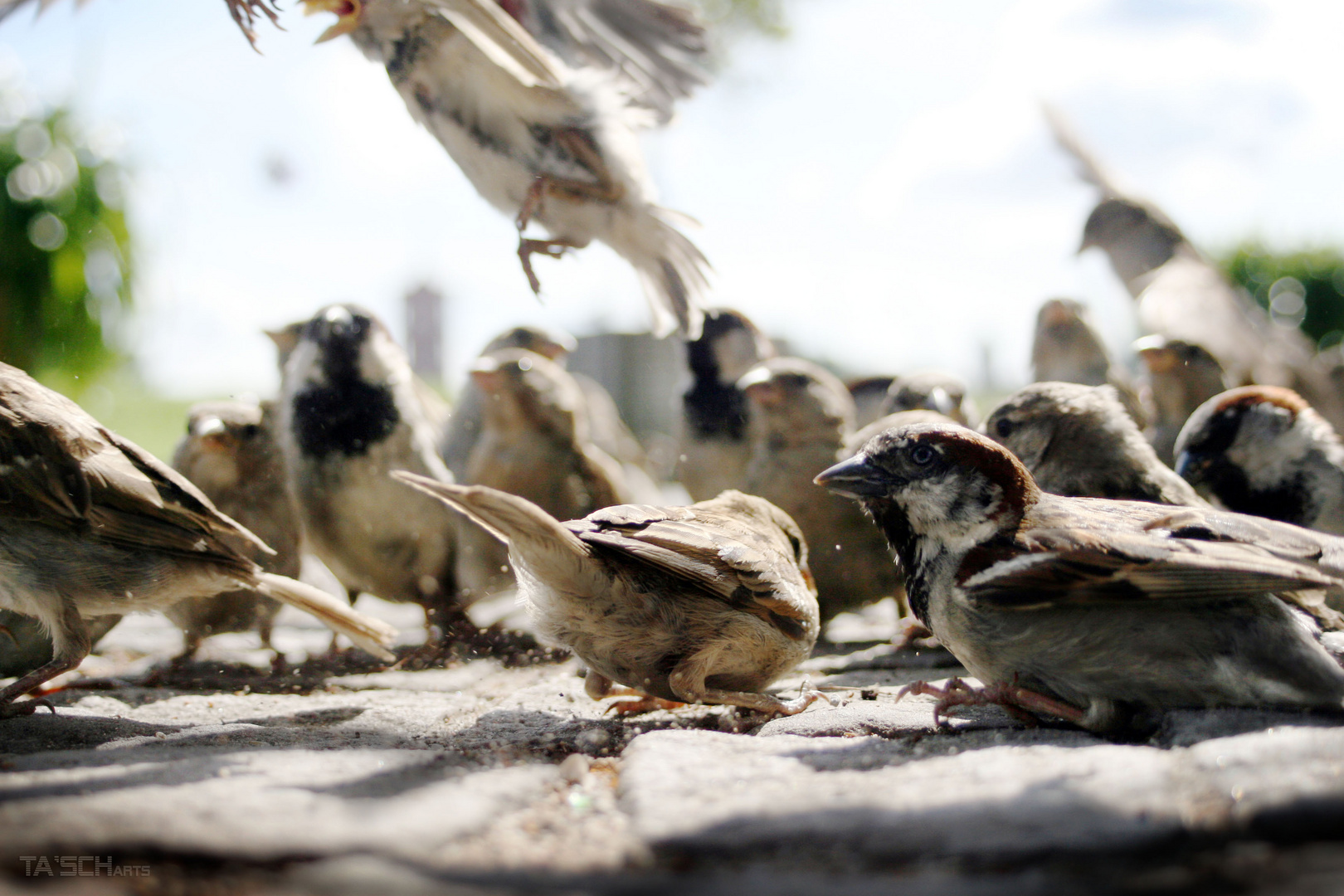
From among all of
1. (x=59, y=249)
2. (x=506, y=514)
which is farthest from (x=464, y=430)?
(x=59, y=249)

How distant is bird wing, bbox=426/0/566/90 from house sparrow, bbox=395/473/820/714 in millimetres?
1716

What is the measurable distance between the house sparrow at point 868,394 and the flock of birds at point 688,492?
0.03 m

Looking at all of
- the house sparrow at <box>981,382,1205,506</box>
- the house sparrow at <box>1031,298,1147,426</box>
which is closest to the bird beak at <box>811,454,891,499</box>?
the house sparrow at <box>981,382,1205,506</box>

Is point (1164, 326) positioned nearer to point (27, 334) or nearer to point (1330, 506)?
point (1330, 506)

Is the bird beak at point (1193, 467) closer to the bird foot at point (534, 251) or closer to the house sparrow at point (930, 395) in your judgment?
the house sparrow at point (930, 395)

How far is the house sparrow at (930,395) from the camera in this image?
455cm

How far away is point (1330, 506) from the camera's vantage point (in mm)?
3590

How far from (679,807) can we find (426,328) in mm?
18278

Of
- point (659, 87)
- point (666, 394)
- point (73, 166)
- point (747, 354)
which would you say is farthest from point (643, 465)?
point (73, 166)

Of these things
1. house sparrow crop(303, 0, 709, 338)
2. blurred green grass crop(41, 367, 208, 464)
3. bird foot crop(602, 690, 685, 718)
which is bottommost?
bird foot crop(602, 690, 685, 718)

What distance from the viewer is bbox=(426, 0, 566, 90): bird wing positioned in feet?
10.9

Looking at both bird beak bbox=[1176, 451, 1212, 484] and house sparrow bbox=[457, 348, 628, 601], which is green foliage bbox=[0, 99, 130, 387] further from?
bird beak bbox=[1176, 451, 1212, 484]

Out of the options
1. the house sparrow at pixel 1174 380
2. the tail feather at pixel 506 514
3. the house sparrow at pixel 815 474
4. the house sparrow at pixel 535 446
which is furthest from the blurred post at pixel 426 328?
the tail feather at pixel 506 514

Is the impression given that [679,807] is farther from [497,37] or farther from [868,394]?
[868,394]
